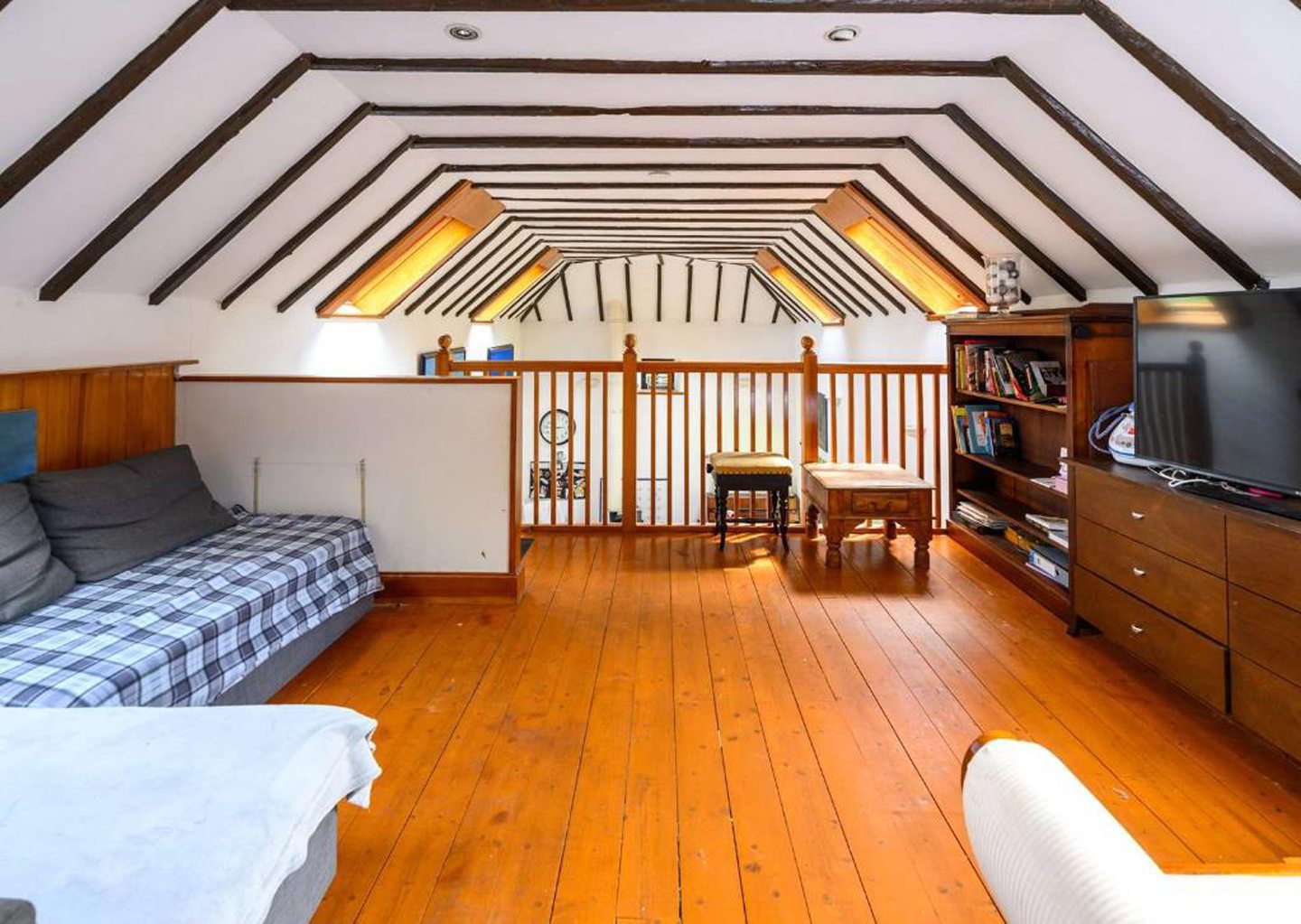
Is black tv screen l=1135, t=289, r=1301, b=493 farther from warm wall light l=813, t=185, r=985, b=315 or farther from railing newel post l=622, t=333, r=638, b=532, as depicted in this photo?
railing newel post l=622, t=333, r=638, b=532

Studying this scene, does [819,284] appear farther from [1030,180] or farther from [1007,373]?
[1030,180]

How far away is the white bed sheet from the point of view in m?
1.12

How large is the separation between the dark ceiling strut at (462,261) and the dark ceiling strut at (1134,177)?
4.15 m

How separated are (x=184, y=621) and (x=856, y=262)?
19.6 feet

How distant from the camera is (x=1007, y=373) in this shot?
4.26 meters

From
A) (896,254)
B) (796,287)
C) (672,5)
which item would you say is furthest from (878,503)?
(796,287)

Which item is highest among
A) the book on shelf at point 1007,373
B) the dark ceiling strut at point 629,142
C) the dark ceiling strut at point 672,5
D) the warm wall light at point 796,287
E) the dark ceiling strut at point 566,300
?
the dark ceiling strut at point 566,300

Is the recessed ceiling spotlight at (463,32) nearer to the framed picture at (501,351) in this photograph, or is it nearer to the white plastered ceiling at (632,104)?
the white plastered ceiling at (632,104)

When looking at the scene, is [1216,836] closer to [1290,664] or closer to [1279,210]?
[1290,664]

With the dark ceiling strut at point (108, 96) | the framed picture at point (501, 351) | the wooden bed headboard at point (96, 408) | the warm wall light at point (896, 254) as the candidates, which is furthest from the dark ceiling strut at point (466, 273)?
the dark ceiling strut at point (108, 96)

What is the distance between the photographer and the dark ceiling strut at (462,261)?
255 inches

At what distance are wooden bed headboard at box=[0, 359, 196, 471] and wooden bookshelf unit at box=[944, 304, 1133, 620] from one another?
4240 millimetres

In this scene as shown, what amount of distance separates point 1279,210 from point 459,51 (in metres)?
2.95

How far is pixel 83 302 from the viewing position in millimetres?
3287
